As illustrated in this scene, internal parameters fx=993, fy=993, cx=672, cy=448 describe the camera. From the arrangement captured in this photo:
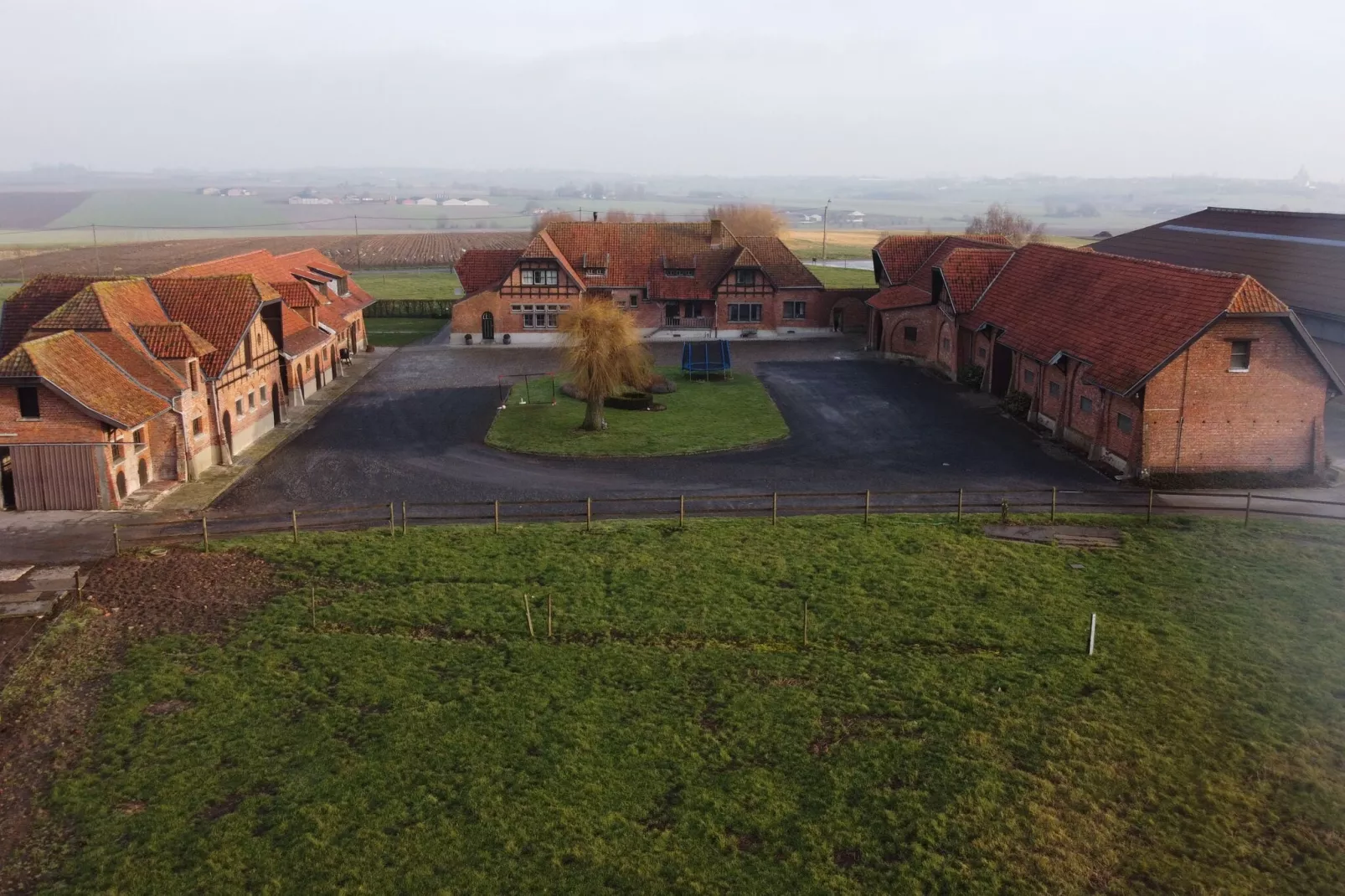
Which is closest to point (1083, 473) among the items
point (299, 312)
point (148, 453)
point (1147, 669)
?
point (1147, 669)

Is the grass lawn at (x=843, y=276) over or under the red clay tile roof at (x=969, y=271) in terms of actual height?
under

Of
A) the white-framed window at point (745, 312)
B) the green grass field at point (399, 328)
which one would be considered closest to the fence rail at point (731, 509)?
the white-framed window at point (745, 312)

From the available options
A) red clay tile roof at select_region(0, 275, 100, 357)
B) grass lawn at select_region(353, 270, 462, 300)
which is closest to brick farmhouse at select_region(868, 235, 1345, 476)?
red clay tile roof at select_region(0, 275, 100, 357)

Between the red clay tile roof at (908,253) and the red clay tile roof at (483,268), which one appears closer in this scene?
the red clay tile roof at (908,253)

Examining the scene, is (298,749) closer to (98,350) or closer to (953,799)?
(953,799)

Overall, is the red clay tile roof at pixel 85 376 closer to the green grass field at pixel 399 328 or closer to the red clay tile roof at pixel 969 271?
the green grass field at pixel 399 328

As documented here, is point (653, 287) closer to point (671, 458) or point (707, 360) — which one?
point (707, 360)

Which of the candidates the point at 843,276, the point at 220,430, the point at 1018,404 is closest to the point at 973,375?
the point at 1018,404

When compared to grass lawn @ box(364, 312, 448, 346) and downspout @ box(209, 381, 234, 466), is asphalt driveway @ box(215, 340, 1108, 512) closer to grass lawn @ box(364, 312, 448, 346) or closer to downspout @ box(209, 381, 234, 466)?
downspout @ box(209, 381, 234, 466)
